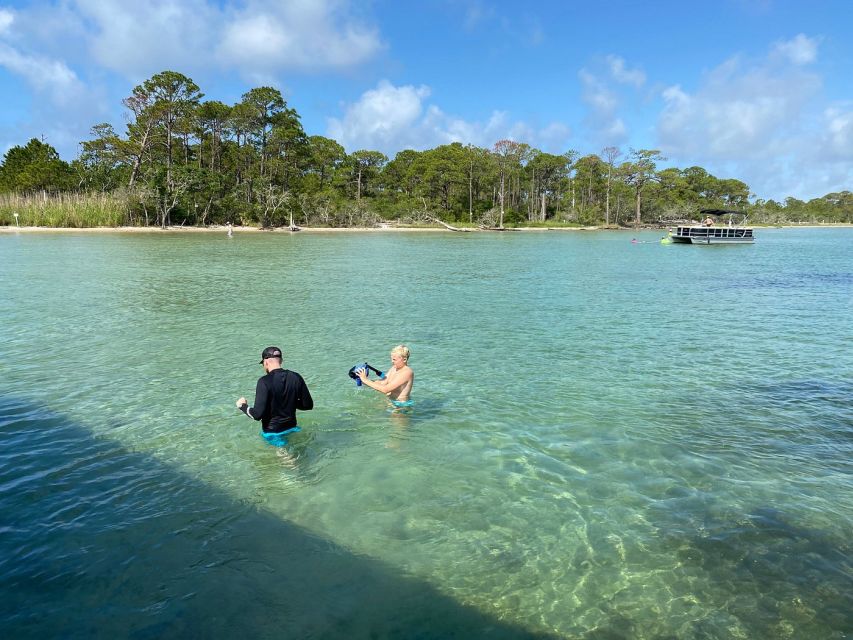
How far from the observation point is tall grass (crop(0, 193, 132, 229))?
217ft

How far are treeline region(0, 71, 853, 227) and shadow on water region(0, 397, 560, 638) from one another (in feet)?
242

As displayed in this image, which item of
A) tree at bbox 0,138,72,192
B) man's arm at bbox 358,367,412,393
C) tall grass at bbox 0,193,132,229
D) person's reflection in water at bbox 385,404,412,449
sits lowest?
person's reflection in water at bbox 385,404,412,449

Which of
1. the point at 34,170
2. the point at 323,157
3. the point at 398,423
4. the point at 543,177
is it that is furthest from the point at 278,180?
the point at 398,423

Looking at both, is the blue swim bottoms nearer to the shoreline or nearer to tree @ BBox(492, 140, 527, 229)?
the shoreline

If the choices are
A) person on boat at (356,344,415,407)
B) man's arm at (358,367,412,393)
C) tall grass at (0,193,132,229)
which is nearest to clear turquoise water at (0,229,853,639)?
person on boat at (356,344,415,407)

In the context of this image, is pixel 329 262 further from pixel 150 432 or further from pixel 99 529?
pixel 99 529

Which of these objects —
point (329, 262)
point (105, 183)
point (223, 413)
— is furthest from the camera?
point (105, 183)

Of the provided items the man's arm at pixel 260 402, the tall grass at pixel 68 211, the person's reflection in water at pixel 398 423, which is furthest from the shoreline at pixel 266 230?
the man's arm at pixel 260 402

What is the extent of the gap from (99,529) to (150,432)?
9.04 ft

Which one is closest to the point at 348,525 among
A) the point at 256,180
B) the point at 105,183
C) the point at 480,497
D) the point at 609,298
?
the point at 480,497

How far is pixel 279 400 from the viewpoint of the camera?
22.7 ft

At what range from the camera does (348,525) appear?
5.74 metres

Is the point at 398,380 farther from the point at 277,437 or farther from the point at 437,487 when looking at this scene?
the point at 437,487

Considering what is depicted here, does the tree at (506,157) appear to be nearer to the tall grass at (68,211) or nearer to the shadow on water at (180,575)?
the tall grass at (68,211)
